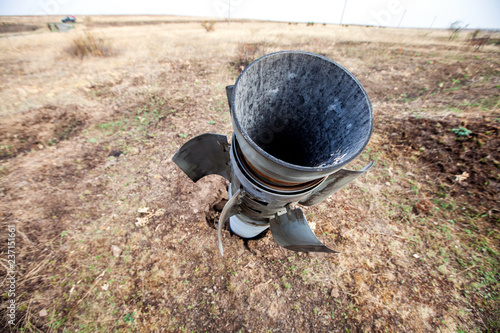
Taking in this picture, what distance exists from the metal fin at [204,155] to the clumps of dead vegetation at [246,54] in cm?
661

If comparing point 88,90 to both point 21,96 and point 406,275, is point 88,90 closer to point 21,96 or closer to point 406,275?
point 21,96

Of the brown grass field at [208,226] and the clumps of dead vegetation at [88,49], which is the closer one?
the brown grass field at [208,226]

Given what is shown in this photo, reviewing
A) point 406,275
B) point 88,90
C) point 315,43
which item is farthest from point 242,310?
point 315,43

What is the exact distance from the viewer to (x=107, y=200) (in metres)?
3.70

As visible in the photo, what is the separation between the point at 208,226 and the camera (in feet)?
11.4

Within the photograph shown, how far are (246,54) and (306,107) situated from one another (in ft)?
27.3

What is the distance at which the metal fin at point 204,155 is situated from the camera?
6.95 feet

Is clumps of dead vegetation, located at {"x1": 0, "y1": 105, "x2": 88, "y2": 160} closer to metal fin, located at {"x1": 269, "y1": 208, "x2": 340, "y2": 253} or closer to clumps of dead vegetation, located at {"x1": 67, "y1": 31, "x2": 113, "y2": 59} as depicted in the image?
clumps of dead vegetation, located at {"x1": 67, "y1": 31, "x2": 113, "y2": 59}

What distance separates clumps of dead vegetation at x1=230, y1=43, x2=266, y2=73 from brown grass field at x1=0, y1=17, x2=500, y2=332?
9.05 ft

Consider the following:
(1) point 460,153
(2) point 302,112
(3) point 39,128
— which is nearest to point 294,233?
(2) point 302,112

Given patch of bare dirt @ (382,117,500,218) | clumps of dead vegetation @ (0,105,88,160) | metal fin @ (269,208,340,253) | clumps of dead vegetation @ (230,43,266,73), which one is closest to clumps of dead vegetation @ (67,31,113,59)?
clumps of dead vegetation @ (0,105,88,160)

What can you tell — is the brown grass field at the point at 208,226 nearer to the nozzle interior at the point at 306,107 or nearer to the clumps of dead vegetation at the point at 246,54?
the nozzle interior at the point at 306,107

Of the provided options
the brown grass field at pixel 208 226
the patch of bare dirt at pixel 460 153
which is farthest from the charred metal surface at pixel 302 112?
the patch of bare dirt at pixel 460 153

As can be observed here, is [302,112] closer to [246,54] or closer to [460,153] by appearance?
[460,153]
